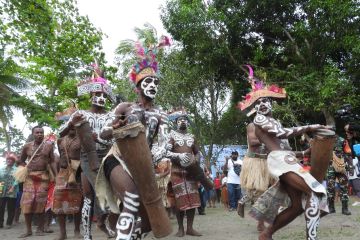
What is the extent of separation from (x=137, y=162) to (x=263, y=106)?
2.66m

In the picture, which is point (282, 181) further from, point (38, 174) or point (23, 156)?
point (23, 156)

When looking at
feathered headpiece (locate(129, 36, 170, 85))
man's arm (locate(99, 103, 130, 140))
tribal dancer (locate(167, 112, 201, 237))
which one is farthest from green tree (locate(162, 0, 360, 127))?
man's arm (locate(99, 103, 130, 140))

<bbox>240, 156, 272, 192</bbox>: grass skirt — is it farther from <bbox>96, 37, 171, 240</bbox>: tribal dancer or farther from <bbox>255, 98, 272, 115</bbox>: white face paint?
<bbox>96, 37, 171, 240</bbox>: tribal dancer

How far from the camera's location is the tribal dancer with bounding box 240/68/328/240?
4.74 meters

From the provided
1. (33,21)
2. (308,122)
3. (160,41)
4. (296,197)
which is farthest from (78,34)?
(308,122)

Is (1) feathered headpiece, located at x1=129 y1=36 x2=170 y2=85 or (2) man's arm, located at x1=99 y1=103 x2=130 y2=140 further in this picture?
(1) feathered headpiece, located at x1=129 y1=36 x2=170 y2=85

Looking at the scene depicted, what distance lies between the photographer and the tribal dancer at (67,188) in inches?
271

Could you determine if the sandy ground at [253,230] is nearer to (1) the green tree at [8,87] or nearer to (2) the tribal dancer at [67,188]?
(2) the tribal dancer at [67,188]

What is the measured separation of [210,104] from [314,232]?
2055cm

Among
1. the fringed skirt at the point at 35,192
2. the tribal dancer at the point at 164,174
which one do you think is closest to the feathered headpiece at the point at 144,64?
the tribal dancer at the point at 164,174

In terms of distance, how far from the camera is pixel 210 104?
25.1 metres

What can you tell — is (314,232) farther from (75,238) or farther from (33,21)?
(33,21)

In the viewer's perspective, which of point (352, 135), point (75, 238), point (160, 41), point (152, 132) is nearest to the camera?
point (152, 132)

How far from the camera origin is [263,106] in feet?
19.0
